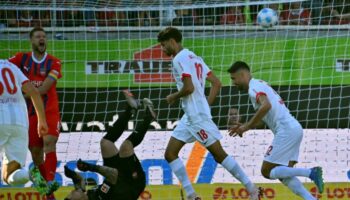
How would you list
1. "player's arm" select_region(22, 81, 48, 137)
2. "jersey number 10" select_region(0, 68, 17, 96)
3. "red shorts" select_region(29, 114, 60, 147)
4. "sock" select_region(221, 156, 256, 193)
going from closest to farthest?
1. "player's arm" select_region(22, 81, 48, 137)
2. "jersey number 10" select_region(0, 68, 17, 96)
3. "sock" select_region(221, 156, 256, 193)
4. "red shorts" select_region(29, 114, 60, 147)

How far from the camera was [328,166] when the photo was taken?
1386 cm

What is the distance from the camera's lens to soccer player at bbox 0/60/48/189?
898 cm

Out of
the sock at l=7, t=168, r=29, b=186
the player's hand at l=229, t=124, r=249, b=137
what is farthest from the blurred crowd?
the sock at l=7, t=168, r=29, b=186

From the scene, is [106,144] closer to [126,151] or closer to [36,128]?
[126,151]

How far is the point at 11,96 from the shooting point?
29.8 ft

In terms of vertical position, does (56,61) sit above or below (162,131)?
above

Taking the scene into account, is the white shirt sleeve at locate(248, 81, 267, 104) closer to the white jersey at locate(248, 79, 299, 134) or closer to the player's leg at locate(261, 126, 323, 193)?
the white jersey at locate(248, 79, 299, 134)

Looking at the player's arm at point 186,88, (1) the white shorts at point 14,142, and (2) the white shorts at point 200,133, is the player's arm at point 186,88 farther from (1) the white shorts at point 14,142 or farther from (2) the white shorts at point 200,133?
(1) the white shorts at point 14,142

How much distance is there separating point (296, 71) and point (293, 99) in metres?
0.46

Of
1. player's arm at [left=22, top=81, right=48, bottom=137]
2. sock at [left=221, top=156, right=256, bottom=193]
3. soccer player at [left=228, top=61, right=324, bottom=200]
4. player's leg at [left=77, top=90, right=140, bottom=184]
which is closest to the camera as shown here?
player's arm at [left=22, top=81, right=48, bottom=137]

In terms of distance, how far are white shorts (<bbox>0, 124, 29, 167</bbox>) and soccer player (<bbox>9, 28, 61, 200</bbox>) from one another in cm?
166

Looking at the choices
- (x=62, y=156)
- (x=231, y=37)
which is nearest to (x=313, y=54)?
(x=231, y=37)

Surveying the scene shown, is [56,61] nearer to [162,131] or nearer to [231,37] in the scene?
[162,131]

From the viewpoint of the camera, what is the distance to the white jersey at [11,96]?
29.5 ft
